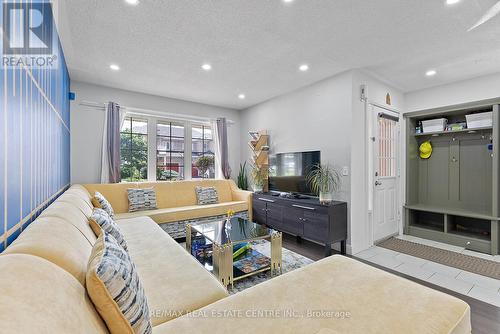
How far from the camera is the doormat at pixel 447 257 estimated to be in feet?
8.55

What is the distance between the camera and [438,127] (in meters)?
3.75

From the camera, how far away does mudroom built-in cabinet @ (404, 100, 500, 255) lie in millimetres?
3148

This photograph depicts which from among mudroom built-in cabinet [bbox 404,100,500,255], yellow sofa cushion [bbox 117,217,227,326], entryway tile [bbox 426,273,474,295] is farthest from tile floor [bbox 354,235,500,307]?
yellow sofa cushion [bbox 117,217,227,326]

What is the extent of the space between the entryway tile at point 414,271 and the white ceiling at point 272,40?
8.24 ft

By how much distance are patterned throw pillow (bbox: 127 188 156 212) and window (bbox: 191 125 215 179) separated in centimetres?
117

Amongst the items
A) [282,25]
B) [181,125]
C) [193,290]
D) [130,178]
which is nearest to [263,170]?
[181,125]

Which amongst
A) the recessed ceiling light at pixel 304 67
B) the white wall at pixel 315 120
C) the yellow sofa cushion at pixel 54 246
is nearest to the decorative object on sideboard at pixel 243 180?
the white wall at pixel 315 120

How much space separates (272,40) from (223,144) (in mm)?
2783

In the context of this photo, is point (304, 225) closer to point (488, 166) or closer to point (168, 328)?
point (168, 328)

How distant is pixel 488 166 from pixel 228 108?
15.2 feet

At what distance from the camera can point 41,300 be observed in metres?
0.54

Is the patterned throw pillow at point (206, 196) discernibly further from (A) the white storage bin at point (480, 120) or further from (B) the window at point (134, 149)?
(A) the white storage bin at point (480, 120)

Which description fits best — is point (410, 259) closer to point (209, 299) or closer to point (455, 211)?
point (455, 211)

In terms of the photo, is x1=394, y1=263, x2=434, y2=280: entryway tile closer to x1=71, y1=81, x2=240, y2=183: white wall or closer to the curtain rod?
the curtain rod
